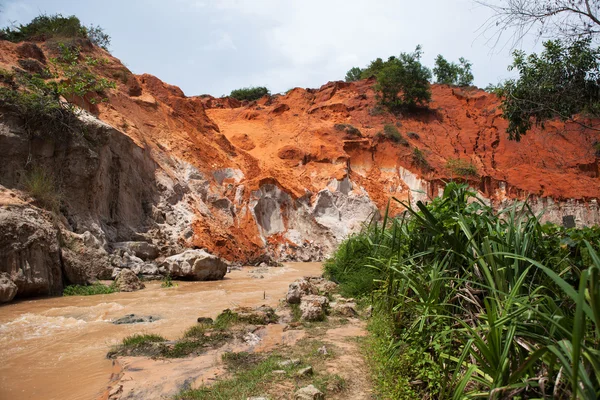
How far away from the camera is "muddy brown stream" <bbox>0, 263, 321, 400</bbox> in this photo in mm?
3666

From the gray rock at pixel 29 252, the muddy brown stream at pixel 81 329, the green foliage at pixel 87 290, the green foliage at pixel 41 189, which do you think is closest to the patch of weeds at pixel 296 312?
the muddy brown stream at pixel 81 329

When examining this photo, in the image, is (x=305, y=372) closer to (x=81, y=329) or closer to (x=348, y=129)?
(x=81, y=329)

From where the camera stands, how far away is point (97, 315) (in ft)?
21.2

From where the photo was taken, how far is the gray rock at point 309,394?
288 cm

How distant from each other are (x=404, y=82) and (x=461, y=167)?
1016 centimetres

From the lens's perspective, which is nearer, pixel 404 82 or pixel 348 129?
pixel 348 129

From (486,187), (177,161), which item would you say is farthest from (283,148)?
(486,187)

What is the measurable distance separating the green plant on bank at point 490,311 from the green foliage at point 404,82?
32197 millimetres

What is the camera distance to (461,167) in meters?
27.8

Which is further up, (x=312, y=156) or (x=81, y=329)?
(x=312, y=156)

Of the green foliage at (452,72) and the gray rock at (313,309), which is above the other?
the green foliage at (452,72)

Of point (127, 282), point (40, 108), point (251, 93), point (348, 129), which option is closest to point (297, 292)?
point (127, 282)

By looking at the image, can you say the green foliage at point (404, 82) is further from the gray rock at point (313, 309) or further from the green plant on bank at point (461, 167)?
the gray rock at point (313, 309)

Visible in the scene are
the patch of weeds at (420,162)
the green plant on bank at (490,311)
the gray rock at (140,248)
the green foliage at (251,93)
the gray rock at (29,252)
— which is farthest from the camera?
the green foliage at (251,93)
